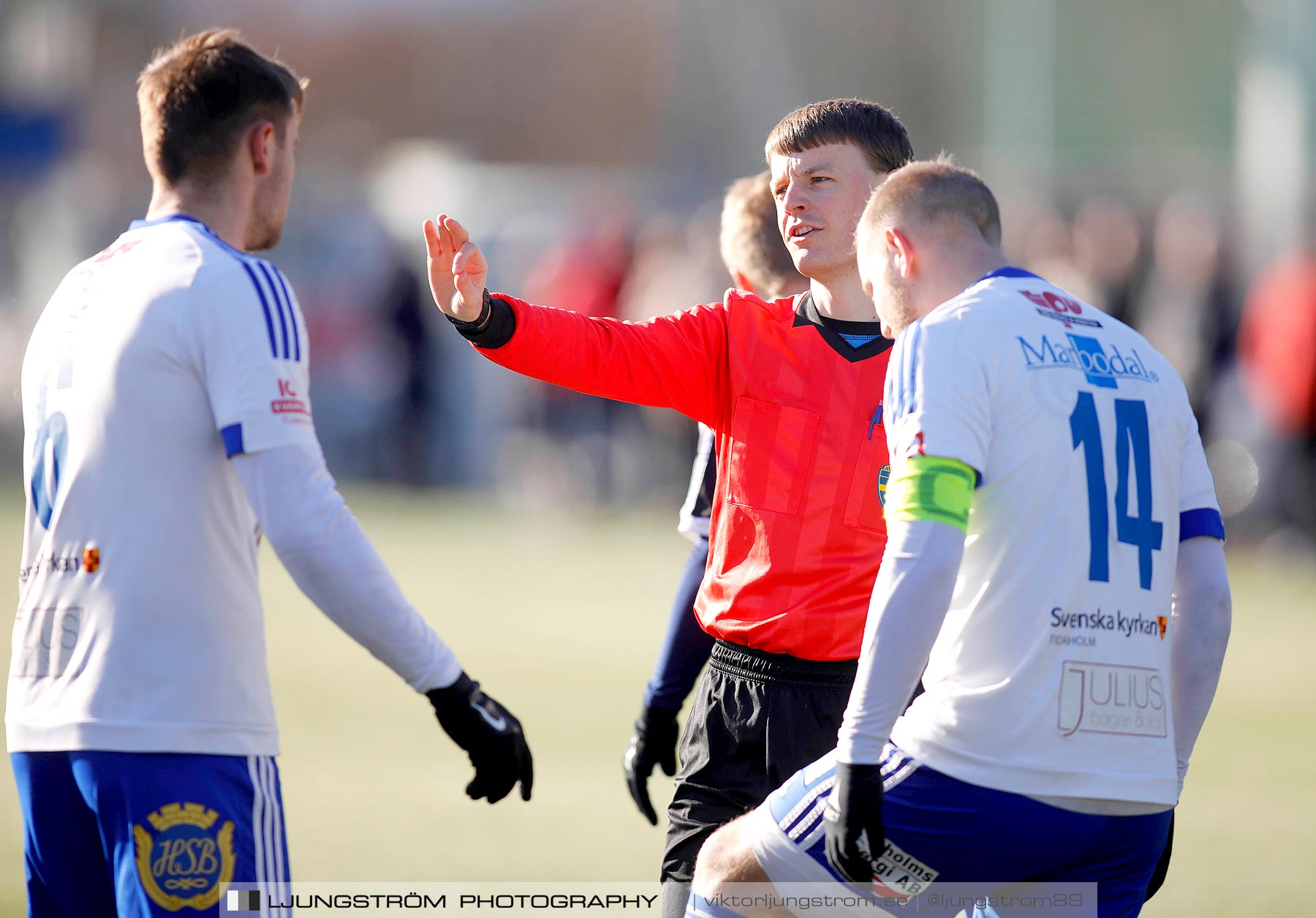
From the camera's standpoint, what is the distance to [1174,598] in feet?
10.8

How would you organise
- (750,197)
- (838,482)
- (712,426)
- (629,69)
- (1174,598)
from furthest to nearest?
(629,69) → (750,197) → (712,426) → (838,482) → (1174,598)

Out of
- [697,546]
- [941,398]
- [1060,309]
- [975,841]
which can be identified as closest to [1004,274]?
[1060,309]

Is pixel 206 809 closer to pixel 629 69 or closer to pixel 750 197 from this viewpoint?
pixel 750 197

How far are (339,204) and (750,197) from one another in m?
16.1

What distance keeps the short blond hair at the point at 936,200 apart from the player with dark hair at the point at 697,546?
3.70 ft

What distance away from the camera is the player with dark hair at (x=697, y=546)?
4.46m

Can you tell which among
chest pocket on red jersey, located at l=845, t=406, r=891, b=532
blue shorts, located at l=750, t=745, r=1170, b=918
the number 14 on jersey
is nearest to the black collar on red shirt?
chest pocket on red jersey, located at l=845, t=406, r=891, b=532

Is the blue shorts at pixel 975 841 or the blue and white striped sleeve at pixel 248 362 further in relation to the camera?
the blue and white striped sleeve at pixel 248 362

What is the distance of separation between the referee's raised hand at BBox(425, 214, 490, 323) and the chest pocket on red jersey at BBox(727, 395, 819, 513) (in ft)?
2.28

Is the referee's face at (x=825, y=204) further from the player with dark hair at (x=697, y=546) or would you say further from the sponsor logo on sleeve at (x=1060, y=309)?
the sponsor logo on sleeve at (x=1060, y=309)

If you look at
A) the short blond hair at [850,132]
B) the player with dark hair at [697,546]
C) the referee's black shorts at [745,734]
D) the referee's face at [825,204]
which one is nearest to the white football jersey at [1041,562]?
the referee's black shorts at [745,734]

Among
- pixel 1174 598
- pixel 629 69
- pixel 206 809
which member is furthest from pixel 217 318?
pixel 629 69

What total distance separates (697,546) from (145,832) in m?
1.92

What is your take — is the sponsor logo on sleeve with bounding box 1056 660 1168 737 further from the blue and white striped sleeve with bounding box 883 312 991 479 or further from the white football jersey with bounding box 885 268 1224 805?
the blue and white striped sleeve with bounding box 883 312 991 479
